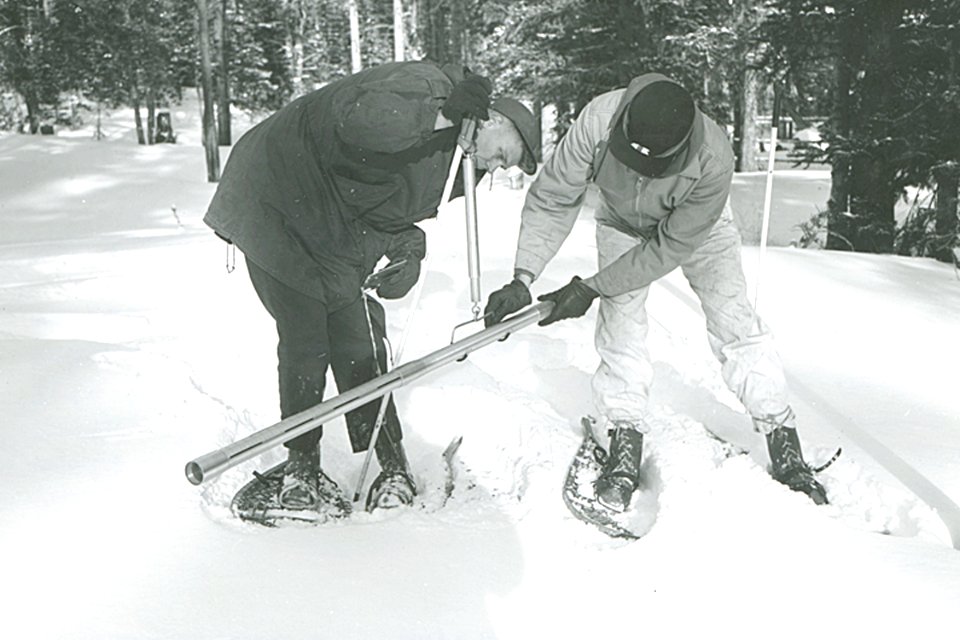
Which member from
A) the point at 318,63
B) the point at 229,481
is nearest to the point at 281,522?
the point at 229,481

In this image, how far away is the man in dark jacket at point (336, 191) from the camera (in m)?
2.52

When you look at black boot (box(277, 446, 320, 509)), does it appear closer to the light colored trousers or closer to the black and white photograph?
the black and white photograph

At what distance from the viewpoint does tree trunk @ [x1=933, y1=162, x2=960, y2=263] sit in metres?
7.86

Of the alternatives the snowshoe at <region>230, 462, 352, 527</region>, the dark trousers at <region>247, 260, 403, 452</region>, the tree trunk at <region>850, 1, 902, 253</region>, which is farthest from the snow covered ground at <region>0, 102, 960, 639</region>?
the tree trunk at <region>850, 1, 902, 253</region>

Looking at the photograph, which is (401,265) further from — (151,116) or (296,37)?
(296,37)

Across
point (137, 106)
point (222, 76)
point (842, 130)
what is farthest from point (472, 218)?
point (137, 106)

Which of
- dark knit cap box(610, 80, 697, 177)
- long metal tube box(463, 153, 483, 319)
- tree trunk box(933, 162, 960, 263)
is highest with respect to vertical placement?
dark knit cap box(610, 80, 697, 177)

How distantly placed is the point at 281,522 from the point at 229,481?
1.37 feet

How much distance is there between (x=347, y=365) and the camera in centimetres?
310

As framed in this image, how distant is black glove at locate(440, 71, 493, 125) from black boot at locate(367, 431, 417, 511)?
131 cm

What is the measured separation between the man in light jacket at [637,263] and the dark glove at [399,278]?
1.10 ft

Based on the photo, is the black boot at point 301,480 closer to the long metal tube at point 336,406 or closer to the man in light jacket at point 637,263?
the long metal tube at point 336,406

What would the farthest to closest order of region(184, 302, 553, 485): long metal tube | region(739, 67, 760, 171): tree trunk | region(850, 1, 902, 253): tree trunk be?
region(739, 67, 760, 171): tree trunk < region(850, 1, 902, 253): tree trunk < region(184, 302, 553, 485): long metal tube

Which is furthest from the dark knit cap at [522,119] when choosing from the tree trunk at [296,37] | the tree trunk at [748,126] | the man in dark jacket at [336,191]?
the tree trunk at [296,37]
